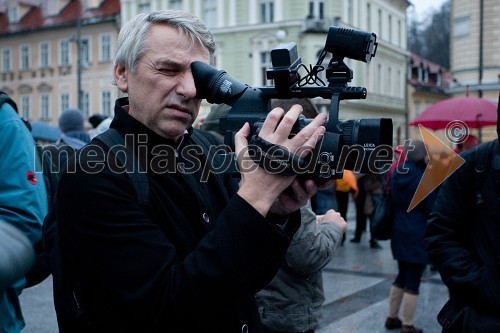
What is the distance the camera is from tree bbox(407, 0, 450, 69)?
6191cm

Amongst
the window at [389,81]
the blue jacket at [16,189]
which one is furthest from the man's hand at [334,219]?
the window at [389,81]

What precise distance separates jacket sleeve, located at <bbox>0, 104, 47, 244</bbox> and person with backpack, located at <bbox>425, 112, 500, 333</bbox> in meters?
1.79

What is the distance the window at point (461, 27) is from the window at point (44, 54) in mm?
24735

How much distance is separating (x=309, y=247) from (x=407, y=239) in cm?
347

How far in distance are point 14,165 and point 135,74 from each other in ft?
2.80

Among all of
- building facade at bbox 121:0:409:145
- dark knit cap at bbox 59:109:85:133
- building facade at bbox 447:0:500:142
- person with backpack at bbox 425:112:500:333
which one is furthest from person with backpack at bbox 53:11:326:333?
building facade at bbox 121:0:409:145

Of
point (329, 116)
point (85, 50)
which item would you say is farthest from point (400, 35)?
point (329, 116)

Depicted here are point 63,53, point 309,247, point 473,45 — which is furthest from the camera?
point 63,53

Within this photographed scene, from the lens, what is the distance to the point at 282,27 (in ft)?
105

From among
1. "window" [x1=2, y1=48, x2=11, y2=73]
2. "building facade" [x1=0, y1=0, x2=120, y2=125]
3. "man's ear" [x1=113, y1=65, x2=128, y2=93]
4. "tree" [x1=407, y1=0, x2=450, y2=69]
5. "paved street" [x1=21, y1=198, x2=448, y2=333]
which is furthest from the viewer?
"tree" [x1=407, y1=0, x2=450, y2=69]

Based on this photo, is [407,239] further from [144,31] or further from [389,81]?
[389,81]

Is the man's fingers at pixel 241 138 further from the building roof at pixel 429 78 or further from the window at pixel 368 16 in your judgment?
the building roof at pixel 429 78

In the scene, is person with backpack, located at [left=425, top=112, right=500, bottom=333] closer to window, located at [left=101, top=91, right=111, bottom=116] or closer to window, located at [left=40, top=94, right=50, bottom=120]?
window, located at [left=101, top=91, right=111, bottom=116]

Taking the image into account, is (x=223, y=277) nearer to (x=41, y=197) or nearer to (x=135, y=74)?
(x=135, y=74)
